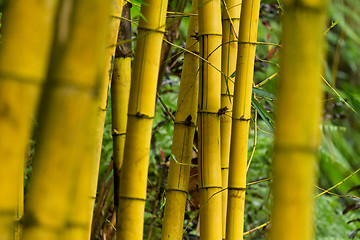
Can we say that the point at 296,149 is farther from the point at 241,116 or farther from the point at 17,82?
the point at 241,116

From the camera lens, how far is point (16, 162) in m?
0.46

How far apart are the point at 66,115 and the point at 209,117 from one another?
1.89ft

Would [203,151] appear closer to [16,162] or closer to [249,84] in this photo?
[249,84]

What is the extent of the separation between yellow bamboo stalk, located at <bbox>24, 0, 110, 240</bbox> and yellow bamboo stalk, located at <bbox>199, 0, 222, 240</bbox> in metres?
0.53

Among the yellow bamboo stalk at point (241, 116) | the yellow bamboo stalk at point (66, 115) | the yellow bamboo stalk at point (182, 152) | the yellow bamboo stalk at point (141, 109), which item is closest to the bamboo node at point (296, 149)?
the yellow bamboo stalk at point (66, 115)

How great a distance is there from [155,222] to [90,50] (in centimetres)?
147

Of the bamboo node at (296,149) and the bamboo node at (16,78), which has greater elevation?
the bamboo node at (16,78)

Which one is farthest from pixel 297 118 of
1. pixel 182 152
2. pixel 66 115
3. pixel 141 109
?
pixel 182 152

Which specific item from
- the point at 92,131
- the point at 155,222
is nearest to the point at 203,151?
the point at 92,131

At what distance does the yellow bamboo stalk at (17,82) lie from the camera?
1.47 feet

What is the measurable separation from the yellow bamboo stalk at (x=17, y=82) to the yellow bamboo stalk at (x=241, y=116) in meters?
0.50

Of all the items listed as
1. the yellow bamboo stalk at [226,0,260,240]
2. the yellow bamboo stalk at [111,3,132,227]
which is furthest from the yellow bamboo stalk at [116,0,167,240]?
the yellow bamboo stalk at [111,3,132,227]

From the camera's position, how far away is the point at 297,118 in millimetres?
438

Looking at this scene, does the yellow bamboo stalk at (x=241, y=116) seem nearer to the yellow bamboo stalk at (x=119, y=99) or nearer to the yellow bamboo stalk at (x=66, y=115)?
the yellow bamboo stalk at (x=119, y=99)
